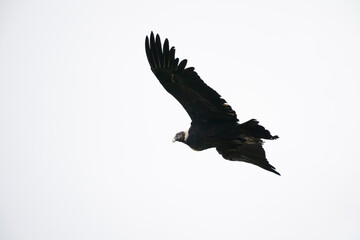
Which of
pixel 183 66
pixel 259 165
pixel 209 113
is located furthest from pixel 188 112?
pixel 259 165

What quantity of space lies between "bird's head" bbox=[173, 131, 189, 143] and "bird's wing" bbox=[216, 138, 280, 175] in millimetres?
Answer: 767

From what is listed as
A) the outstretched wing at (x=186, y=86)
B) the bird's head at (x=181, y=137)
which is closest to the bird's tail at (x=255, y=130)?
the outstretched wing at (x=186, y=86)

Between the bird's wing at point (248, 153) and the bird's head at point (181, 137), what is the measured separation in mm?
767

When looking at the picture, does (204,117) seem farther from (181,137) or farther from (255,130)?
(255,130)

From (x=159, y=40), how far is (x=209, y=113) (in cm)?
189

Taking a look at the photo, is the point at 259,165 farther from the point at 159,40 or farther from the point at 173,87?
the point at 159,40

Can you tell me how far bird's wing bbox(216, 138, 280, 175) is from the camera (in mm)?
11477

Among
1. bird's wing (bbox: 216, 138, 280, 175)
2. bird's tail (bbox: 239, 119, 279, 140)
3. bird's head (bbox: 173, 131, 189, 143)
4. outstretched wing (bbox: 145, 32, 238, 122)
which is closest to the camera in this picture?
outstretched wing (bbox: 145, 32, 238, 122)

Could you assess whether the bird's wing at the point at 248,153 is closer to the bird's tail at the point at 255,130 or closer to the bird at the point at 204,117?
the bird at the point at 204,117

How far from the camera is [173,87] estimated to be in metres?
10.6

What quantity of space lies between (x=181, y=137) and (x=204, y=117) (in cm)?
71

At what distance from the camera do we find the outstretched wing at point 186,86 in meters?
10.3

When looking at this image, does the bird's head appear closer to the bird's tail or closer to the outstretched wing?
the outstretched wing

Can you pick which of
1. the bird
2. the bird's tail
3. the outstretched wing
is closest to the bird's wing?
the bird
